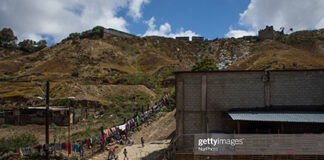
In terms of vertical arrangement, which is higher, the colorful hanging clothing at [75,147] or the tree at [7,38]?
the tree at [7,38]

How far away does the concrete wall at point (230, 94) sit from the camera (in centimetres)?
1479

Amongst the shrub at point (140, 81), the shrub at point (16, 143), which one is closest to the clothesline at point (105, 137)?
the shrub at point (16, 143)

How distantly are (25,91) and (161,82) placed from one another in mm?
28495

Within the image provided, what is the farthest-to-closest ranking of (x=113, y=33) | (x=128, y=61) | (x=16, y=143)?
(x=113, y=33), (x=128, y=61), (x=16, y=143)

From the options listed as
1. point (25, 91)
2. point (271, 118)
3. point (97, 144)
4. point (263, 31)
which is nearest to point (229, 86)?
point (271, 118)

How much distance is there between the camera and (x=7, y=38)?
8794cm

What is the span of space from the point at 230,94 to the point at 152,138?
38.6 ft

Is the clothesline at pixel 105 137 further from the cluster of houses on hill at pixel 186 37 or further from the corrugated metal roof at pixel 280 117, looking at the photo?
the cluster of houses on hill at pixel 186 37

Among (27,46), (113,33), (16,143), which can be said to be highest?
(113,33)

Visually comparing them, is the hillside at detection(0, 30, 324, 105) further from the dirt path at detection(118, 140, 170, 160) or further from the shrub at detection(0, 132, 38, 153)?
the dirt path at detection(118, 140, 170, 160)

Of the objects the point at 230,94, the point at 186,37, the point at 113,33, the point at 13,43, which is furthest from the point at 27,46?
the point at 230,94

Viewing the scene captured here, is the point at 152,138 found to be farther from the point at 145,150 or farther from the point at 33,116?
the point at 33,116

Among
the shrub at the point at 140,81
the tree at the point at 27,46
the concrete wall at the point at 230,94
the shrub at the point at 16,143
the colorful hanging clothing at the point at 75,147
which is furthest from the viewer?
the tree at the point at 27,46

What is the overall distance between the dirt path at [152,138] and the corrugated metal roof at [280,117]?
8718 millimetres
